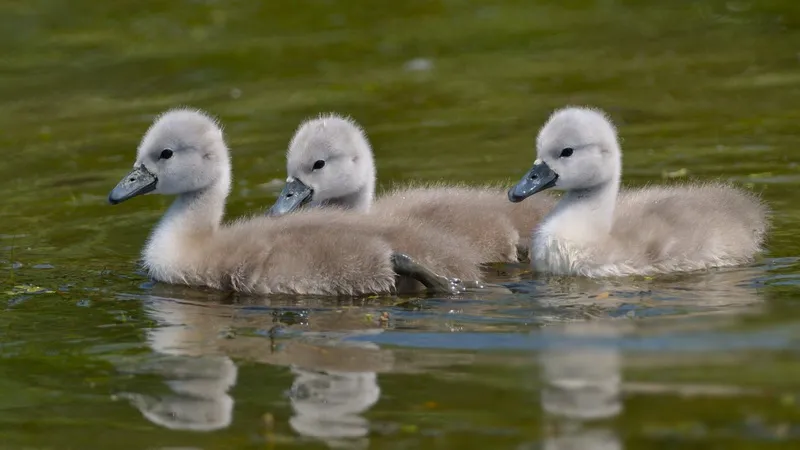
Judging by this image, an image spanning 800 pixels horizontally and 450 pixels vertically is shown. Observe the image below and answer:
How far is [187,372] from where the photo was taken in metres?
6.29

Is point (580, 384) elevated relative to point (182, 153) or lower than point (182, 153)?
lower

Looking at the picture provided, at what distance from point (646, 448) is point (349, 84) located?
8.95 meters

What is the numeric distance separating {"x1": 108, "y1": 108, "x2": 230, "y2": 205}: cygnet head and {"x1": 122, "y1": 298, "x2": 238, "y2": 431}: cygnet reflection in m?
0.86

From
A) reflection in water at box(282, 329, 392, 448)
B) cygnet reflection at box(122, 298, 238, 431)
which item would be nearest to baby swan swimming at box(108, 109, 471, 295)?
cygnet reflection at box(122, 298, 238, 431)

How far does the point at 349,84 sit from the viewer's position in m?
13.7

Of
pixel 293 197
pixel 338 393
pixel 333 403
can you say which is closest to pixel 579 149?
pixel 293 197

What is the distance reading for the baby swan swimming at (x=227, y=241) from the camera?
24.4 ft

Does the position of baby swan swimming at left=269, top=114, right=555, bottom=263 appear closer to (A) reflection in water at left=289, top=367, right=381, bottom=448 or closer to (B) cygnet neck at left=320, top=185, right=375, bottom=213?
(B) cygnet neck at left=320, top=185, right=375, bottom=213

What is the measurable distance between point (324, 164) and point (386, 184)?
1.90 metres

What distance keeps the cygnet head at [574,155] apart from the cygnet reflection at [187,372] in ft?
6.01

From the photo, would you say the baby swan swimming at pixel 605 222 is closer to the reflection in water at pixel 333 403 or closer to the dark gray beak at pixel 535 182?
the dark gray beak at pixel 535 182

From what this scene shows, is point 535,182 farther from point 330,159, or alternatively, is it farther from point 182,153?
point 182,153

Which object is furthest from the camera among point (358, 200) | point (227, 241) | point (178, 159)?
point (358, 200)

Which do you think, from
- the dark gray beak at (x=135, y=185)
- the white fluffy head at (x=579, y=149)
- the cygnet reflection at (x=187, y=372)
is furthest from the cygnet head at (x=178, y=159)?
the white fluffy head at (x=579, y=149)
